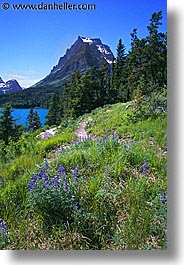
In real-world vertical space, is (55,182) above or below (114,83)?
below

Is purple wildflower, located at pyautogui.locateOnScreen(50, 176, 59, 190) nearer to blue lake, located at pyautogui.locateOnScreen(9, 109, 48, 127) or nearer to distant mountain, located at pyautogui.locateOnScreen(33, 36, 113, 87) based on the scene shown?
blue lake, located at pyautogui.locateOnScreen(9, 109, 48, 127)

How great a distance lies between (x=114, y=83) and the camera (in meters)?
2.38

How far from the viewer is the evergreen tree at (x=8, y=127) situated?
2.33 meters

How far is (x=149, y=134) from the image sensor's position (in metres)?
2.36

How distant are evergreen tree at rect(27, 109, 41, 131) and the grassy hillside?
0.05 m

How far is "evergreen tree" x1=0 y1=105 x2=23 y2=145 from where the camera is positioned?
2332 millimetres

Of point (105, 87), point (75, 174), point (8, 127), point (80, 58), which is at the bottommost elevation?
point (75, 174)

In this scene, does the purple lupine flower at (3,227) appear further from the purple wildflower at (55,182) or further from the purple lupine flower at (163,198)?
the purple lupine flower at (163,198)

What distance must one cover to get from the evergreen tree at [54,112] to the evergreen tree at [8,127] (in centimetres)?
17

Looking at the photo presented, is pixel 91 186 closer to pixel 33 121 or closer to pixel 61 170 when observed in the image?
pixel 61 170

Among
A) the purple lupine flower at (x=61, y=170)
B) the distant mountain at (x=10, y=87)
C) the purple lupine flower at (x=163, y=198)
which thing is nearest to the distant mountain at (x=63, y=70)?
the distant mountain at (x=10, y=87)

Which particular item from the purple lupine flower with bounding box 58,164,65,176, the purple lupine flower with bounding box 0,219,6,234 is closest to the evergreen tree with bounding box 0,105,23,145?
the purple lupine flower with bounding box 58,164,65,176

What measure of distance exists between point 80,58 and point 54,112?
335mm

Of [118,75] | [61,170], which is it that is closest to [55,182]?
[61,170]
